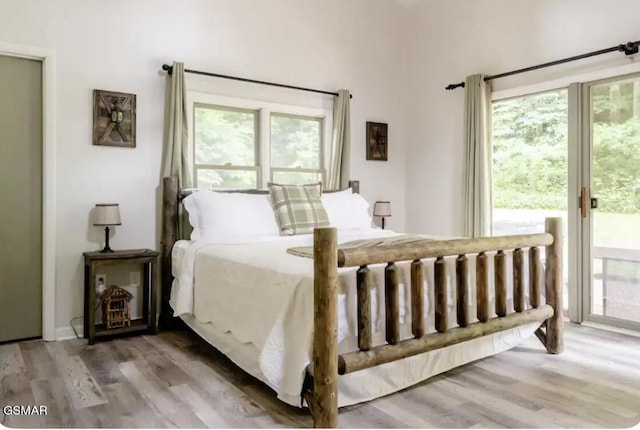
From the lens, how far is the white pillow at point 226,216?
3.39 meters

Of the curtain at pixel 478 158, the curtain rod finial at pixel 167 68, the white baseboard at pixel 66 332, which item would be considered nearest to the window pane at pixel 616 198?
the curtain at pixel 478 158

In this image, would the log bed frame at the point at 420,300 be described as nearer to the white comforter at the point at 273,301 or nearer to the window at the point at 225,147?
the white comforter at the point at 273,301

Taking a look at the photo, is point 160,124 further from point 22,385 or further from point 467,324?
point 467,324

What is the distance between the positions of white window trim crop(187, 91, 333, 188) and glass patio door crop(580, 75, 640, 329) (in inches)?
90.8

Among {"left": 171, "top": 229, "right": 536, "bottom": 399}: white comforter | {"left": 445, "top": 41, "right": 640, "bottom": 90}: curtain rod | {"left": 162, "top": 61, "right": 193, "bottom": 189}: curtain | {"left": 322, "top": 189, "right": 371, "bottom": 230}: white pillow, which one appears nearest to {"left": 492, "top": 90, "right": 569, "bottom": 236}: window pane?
{"left": 445, "top": 41, "right": 640, "bottom": 90}: curtain rod

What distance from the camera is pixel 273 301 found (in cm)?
217

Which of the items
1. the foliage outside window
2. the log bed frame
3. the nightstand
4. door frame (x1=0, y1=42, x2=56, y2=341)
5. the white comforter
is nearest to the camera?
the log bed frame

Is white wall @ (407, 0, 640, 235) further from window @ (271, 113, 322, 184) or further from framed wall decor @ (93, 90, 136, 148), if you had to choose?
framed wall decor @ (93, 90, 136, 148)

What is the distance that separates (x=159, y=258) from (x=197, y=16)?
81.3 inches

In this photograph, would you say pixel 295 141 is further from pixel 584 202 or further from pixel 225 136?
pixel 584 202

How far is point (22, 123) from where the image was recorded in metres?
3.25

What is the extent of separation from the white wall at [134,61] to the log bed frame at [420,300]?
2311 millimetres

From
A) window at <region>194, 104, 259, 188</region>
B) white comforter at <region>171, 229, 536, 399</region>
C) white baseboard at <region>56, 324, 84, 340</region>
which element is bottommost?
white baseboard at <region>56, 324, 84, 340</region>

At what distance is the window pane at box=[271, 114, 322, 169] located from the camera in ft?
14.4
